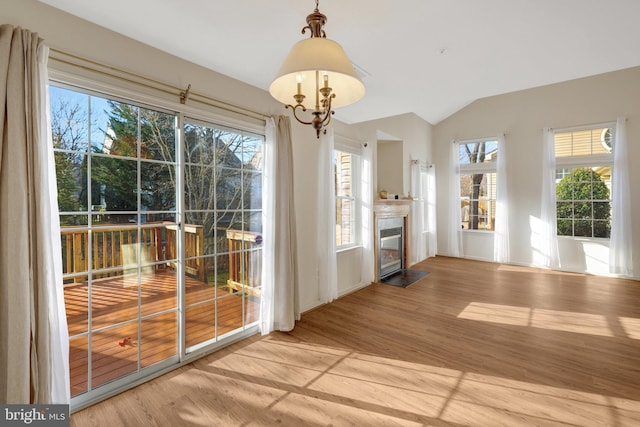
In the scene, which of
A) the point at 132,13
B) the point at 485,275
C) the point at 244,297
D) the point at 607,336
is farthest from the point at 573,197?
the point at 132,13

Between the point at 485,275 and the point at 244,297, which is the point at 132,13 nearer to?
the point at 244,297

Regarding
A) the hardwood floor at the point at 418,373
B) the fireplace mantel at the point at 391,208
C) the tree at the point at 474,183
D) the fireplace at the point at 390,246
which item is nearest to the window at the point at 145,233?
the hardwood floor at the point at 418,373

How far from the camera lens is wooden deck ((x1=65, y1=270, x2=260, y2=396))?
2.04 metres

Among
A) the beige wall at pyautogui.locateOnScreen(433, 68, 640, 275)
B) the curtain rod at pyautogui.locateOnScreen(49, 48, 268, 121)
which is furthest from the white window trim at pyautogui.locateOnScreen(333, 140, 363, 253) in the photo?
the beige wall at pyautogui.locateOnScreen(433, 68, 640, 275)

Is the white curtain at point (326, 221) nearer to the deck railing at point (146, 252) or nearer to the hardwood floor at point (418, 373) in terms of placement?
the hardwood floor at point (418, 373)

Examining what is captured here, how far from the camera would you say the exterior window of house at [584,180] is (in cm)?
537

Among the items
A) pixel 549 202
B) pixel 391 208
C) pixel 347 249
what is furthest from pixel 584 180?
Result: pixel 347 249

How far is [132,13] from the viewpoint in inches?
75.8

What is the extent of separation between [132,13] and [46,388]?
2.33 meters

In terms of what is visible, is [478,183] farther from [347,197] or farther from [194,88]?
[194,88]

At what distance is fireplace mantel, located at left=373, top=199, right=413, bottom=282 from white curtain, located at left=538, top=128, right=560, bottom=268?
2.61 meters

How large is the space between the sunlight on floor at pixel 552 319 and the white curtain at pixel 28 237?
12.3 ft

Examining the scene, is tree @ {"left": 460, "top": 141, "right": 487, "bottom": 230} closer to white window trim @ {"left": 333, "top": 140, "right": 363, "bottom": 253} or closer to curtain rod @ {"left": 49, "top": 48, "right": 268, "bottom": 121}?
white window trim @ {"left": 333, "top": 140, "right": 363, "bottom": 253}

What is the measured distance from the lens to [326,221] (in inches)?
150
